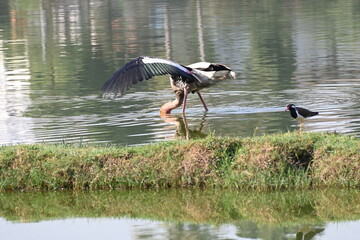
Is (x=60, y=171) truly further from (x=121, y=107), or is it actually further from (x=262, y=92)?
(x=262, y=92)

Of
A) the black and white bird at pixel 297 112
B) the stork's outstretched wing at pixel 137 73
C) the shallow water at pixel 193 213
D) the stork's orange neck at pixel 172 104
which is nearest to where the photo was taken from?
the shallow water at pixel 193 213

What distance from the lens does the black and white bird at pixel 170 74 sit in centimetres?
1243

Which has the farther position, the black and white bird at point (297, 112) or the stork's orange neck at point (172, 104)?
the stork's orange neck at point (172, 104)

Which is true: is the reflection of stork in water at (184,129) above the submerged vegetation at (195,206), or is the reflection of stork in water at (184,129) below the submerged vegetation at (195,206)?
below

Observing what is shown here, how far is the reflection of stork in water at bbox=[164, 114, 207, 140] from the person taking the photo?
491 inches

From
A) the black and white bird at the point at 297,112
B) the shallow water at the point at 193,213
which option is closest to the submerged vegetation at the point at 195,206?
the shallow water at the point at 193,213

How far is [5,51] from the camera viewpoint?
2591 centimetres

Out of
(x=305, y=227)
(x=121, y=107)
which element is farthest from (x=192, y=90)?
(x=305, y=227)

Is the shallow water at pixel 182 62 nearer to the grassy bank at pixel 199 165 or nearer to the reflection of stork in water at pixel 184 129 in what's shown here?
the reflection of stork in water at pixel 184 129

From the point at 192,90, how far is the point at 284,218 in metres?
6.03

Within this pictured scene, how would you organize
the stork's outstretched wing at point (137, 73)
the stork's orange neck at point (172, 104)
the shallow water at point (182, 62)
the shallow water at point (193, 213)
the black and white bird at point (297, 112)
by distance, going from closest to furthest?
the shallow water at point (193, 213) → the black and white bird at point (297, 112) → the stork's outstretched wing at point (137, 73) → the shallow water at point (182, 62) → the stork's orange neck at point (172, 104)

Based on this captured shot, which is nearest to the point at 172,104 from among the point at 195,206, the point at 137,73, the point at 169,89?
the point at 137,73

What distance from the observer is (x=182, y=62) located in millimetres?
21219

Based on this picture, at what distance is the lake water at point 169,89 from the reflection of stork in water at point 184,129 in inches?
0.7
